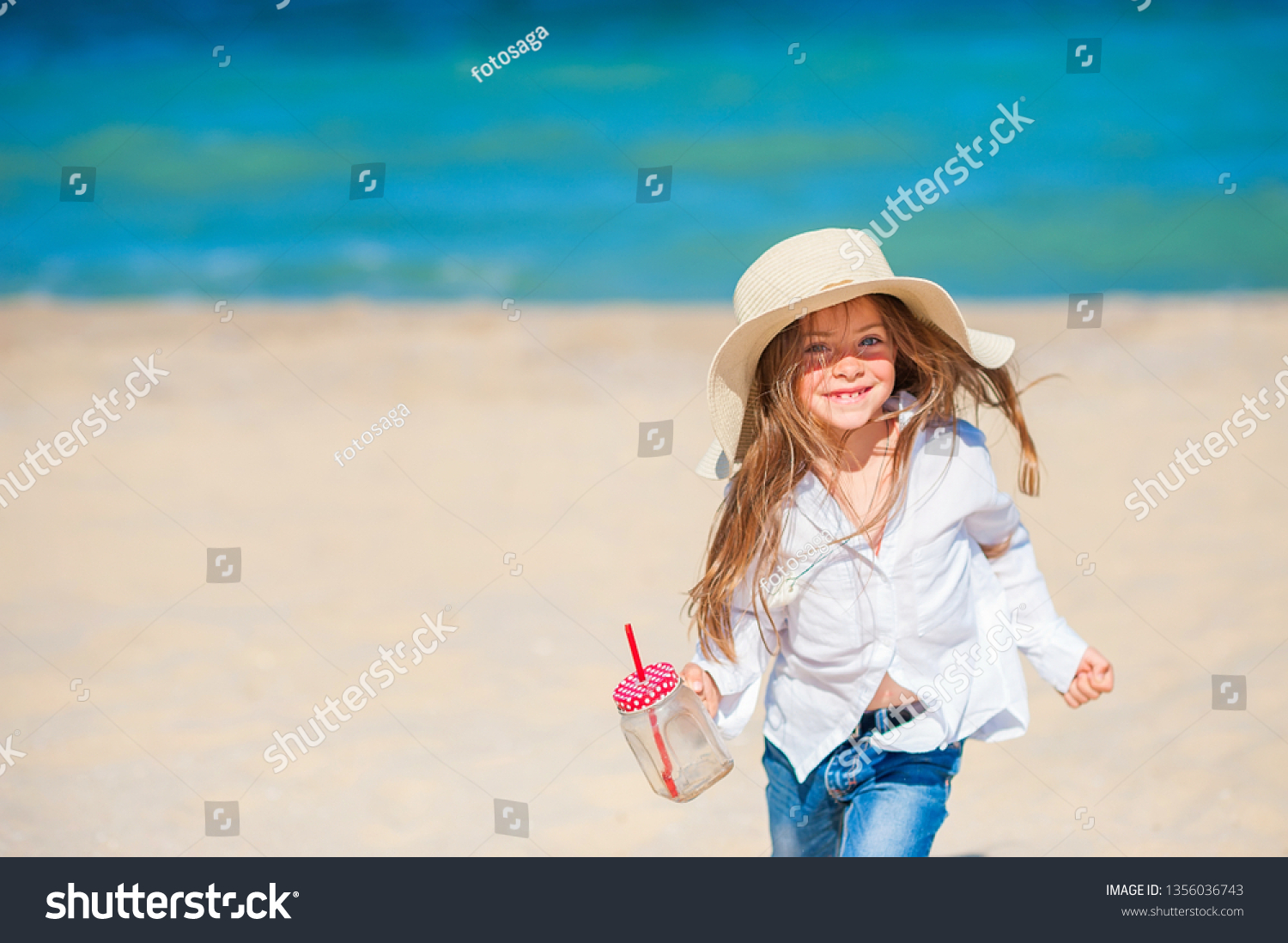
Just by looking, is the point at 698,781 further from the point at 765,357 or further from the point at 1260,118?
the point at 1260,118

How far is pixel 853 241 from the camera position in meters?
1.88

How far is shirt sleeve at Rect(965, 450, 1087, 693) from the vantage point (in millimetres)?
1978

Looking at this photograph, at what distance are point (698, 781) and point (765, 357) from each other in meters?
0.70

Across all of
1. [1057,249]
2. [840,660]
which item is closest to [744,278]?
[840,660]

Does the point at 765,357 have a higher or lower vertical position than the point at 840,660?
higher

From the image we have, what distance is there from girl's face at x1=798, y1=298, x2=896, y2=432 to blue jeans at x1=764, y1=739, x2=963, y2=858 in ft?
1.84

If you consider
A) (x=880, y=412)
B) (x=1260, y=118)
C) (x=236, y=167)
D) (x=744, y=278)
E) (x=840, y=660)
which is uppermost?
(x=236, y=167)
